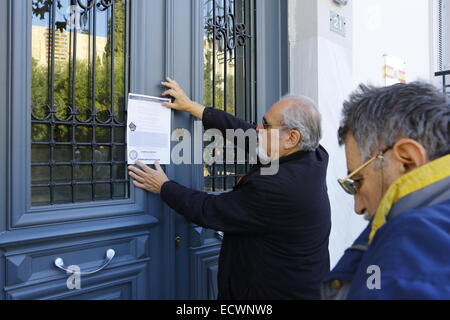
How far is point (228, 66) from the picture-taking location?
2.33m

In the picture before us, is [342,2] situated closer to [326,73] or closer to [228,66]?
[326,73]

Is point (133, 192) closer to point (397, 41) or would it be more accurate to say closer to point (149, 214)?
point (149, 214)

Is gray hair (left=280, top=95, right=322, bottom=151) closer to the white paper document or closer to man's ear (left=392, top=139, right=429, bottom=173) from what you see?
the white paper document

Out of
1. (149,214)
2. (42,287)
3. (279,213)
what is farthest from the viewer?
(149,214)

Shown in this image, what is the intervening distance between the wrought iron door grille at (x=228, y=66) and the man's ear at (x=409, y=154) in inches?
54.4

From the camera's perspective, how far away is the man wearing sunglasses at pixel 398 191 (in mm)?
668

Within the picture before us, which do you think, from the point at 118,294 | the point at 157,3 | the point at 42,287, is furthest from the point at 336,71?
the point at 42,287

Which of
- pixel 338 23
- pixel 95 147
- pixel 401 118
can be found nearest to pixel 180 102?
pixel 95 147

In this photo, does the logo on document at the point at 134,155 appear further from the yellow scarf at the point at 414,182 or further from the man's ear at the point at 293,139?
the yellow scarf at the point at 414,182

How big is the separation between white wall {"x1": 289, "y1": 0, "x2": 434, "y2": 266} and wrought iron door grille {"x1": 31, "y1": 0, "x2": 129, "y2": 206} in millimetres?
1385

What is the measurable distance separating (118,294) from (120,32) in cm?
131

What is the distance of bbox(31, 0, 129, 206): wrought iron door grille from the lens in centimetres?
156

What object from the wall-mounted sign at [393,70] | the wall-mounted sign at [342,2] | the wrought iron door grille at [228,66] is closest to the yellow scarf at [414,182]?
the wrought iron door grille at [228,66]

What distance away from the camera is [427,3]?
15.1 ft
